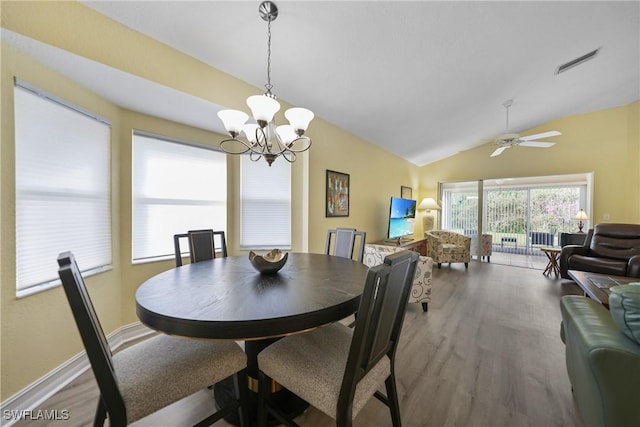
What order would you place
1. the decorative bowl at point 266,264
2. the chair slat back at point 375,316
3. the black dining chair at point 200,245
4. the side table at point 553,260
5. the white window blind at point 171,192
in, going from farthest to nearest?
the side table at point 553,260 → the white window blind at point 171,192 → the black dining chair at point 200,245 → the decorative bowl at point 266,264 → the chair slat back at point 375,316

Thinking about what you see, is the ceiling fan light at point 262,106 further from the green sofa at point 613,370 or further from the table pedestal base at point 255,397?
the green sofa at point 613,370

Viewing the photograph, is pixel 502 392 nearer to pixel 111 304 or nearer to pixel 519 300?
pixel 519 300

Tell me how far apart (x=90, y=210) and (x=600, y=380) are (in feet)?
10.8

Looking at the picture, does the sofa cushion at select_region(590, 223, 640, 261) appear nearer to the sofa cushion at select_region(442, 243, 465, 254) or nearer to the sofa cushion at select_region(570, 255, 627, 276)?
the sofa cushion at select_region(570, 255, 627, 276)

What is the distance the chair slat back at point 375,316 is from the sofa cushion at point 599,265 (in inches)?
170

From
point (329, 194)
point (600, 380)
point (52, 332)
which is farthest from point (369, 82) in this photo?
point (52, 332)

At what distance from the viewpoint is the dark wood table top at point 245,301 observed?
938 mm

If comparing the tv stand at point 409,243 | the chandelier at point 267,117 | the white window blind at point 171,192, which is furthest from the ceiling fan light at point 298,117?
the tv stand at point 409,243

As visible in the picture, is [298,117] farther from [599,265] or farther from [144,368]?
[599,265]

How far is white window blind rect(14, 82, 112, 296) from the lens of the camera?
1543mm

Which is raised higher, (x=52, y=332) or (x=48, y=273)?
(x=48, y=273)

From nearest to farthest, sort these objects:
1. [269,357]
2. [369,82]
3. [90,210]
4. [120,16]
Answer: [269,357]
[120,16]
[90,210]
[369,82]

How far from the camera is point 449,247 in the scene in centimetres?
512

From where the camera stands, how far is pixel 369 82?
104 inches
